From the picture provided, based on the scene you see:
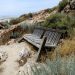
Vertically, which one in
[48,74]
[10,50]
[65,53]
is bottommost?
[10,50]

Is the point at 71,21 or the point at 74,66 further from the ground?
the point at 74,66

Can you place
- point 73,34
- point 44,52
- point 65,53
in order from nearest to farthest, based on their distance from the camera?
point 65,53, point 44,52, point 73,34

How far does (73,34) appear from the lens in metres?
12.9

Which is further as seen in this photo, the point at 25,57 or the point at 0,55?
the point at 0,55

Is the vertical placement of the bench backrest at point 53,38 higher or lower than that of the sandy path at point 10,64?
higher

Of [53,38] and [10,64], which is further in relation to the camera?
[53,38]

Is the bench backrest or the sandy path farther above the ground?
the bench backrest

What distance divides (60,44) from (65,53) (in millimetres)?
1758

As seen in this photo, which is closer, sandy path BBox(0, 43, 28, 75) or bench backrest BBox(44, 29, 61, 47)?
sandy path BBox(0, 43, 28, 75)

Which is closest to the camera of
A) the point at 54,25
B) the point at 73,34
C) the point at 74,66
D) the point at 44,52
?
the point at 74,66

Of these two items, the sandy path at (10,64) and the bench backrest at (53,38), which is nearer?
the sandy path at (10,64)

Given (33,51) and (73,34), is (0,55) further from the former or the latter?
(73,34)

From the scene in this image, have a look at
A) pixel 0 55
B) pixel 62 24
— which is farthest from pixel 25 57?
pixel 62 24

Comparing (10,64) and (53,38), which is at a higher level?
(53,38)
